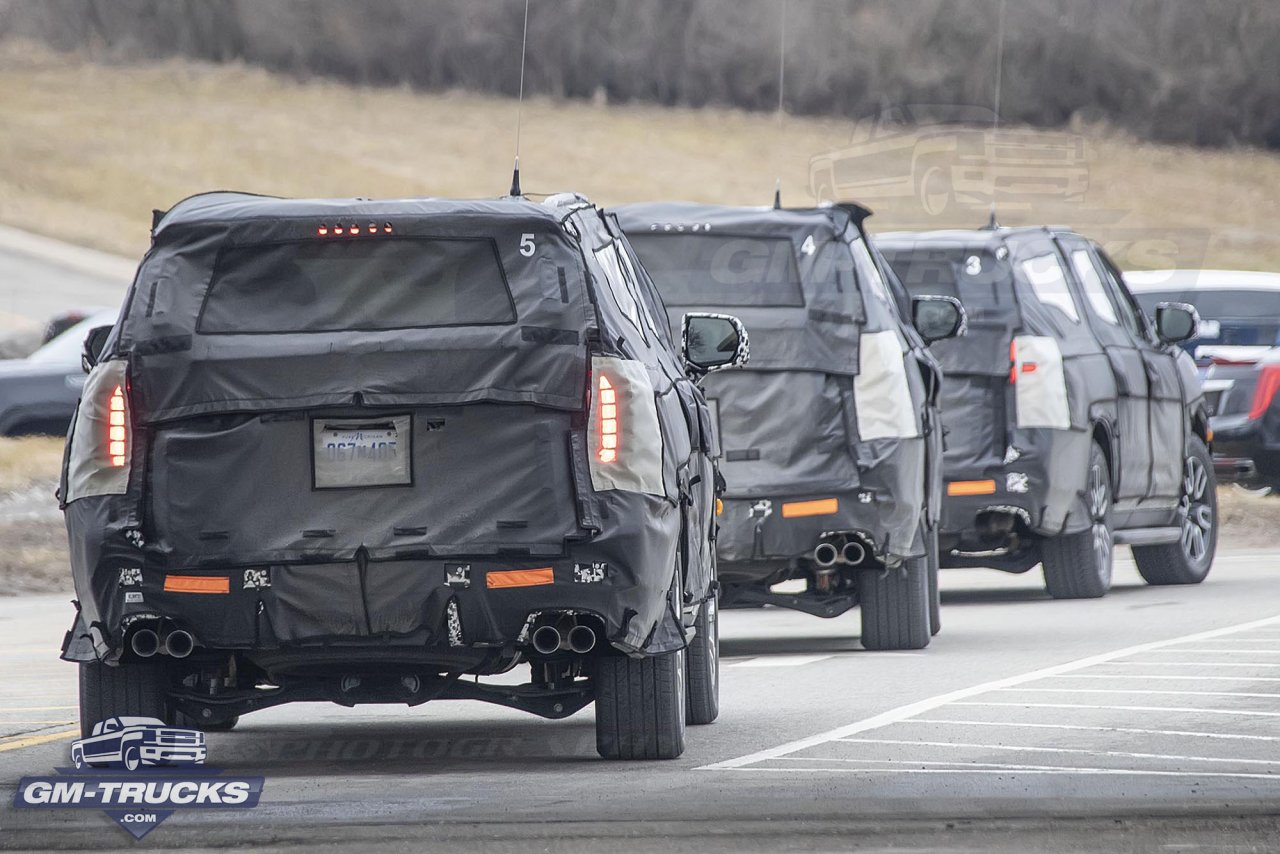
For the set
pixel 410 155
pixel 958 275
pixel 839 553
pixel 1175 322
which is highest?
pixel 410 155

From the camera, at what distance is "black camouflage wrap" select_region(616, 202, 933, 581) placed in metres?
12.1

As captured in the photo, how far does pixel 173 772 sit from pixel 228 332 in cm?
144

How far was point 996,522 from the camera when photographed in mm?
15117

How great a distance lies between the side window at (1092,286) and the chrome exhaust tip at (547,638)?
28.8ft

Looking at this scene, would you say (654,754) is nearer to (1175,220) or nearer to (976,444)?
(976,444)

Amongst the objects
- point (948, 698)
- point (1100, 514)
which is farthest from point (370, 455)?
point (1100, 514)

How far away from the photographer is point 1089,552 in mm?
15875

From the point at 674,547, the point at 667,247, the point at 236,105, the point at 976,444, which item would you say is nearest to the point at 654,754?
the point at 674,547

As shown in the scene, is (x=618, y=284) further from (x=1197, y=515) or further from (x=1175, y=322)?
(x=1197, y=515)

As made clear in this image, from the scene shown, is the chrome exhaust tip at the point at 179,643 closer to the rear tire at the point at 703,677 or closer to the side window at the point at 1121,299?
the rear tire at the point at 703,677

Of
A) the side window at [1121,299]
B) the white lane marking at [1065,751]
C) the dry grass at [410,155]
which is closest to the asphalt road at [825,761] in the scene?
the white lane marking at [1065,751]

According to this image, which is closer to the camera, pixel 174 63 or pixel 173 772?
pixel 173 772

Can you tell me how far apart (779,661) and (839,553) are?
0.80 metres

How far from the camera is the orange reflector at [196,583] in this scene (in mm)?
7836
